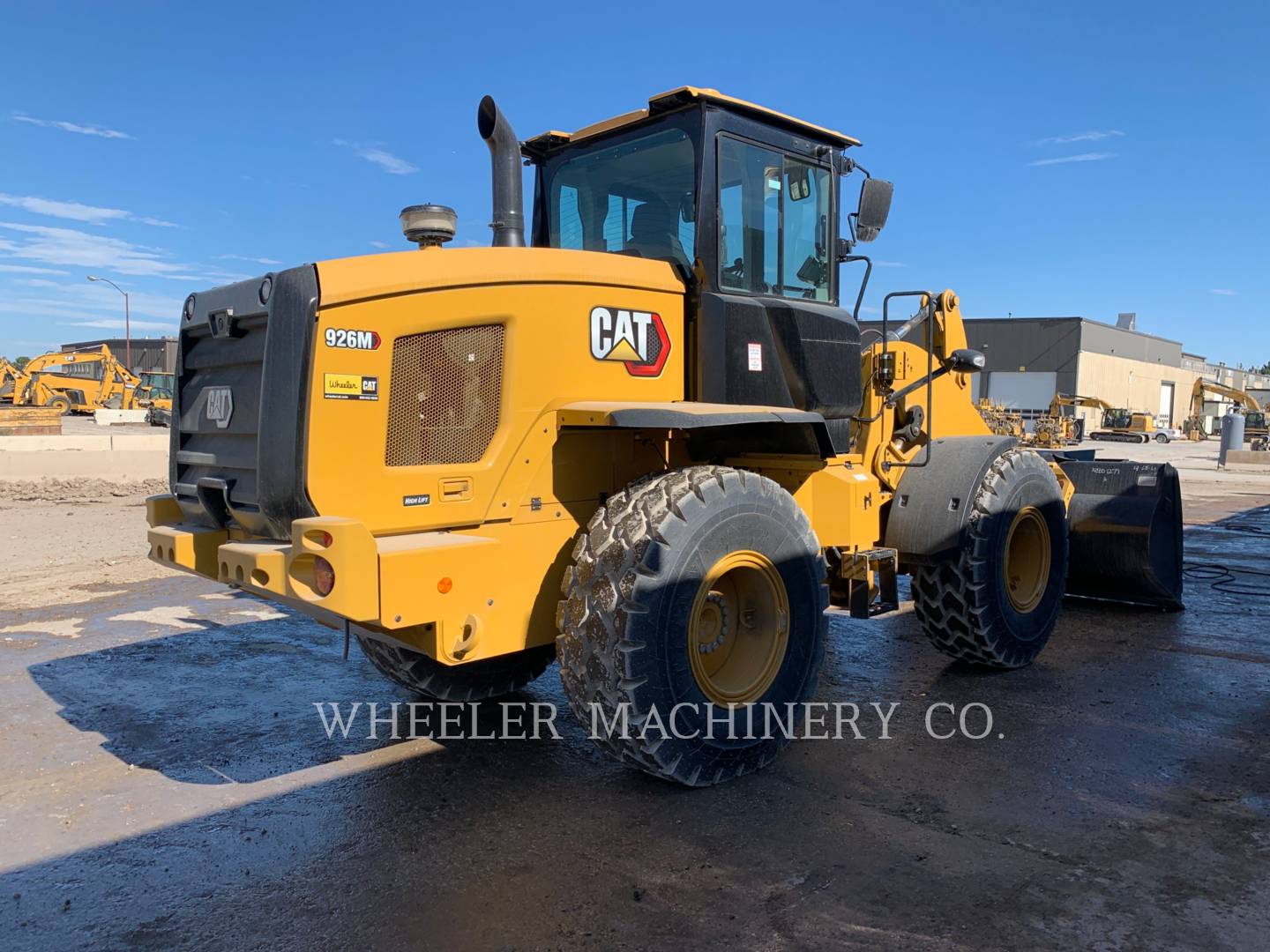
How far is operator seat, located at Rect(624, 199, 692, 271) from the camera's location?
462 cm

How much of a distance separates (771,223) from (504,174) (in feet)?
4.46

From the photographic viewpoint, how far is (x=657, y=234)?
474 centimetres

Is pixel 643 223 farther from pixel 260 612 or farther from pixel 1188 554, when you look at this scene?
pixel 1188 554

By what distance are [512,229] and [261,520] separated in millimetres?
1901

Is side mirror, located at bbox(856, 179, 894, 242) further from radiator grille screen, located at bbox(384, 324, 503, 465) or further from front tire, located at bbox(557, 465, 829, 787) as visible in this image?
radiator grille screen, located at bbox(384, 324, 503, 465)

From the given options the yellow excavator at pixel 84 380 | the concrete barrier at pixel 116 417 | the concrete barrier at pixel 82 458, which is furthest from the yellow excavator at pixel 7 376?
the concrete barrier at pixel 82 458

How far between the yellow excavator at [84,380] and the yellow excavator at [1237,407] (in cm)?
4419

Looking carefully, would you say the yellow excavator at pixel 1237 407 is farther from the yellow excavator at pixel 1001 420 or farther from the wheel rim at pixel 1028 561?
the wheel rim at pixel 1028 561

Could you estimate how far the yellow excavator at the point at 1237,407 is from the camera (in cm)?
4075

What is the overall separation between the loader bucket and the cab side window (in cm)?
367

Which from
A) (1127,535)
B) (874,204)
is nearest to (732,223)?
(874,204)

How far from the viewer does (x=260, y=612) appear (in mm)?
7645

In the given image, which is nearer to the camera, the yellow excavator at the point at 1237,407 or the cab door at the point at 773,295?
the cab door at the point at 773,295

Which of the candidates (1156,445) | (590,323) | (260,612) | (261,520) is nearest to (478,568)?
(261,520)
